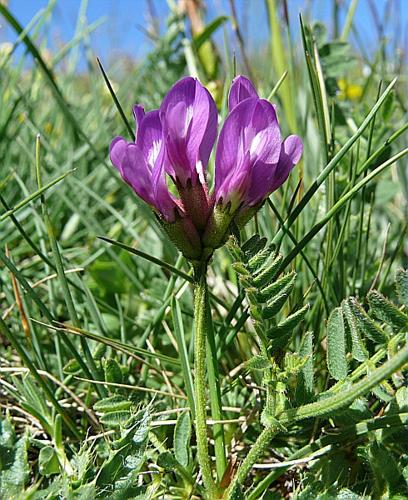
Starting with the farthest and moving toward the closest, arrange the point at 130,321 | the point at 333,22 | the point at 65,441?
the point at 333,22 < the point at 130,321 < the point at 65,441

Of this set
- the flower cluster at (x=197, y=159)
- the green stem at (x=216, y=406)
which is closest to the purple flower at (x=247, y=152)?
the flower cluster at (x=197, y=159)

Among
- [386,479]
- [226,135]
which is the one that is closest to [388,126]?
[226,135]

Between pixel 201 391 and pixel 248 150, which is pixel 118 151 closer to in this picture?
pixel 248 150

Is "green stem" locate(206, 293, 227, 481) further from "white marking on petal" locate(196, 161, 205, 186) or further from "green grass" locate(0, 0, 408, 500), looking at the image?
"white marking on petal" locate(196, 161, 205, 186)

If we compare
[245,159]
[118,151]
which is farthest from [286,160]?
[118,151]

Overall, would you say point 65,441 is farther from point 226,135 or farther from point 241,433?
point 226,135

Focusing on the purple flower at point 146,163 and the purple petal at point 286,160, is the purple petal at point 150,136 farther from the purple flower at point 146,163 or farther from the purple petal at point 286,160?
the purple petal at point 286,160
